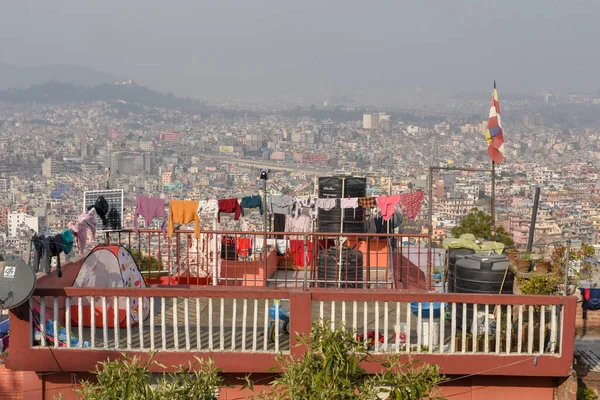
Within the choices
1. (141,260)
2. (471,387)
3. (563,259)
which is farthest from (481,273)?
(141,260)

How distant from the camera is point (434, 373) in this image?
11.7ft

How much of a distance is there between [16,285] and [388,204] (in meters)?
6.83

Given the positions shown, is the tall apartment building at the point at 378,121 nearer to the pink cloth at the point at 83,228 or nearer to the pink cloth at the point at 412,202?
the pink cloth at the point at 412,202

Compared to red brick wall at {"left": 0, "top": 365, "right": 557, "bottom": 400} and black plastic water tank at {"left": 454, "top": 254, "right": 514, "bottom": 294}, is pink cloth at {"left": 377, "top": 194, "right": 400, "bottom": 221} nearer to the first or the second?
black plastic water tank at {"left": 454, "top": 254, "right": 514, "bottom": 294}

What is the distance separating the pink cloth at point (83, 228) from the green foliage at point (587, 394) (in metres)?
5.21

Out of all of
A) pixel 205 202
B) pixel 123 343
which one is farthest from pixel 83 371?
pixel 205 202

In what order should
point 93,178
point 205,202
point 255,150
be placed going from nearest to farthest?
point 205,202, point 93,178, point 255,150

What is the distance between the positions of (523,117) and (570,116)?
11386 mm

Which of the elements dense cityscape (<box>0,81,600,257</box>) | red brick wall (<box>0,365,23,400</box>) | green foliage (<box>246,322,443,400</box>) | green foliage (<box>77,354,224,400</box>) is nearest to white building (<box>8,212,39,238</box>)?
dense cityscape (<box>0,81,600,257</box>)

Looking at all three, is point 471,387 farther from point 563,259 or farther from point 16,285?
point 16,285

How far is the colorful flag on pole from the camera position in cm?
1055

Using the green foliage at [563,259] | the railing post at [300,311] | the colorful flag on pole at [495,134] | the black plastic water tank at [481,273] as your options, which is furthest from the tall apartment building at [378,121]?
the railing post at [300,311]

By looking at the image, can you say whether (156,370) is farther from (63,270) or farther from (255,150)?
(255,150)

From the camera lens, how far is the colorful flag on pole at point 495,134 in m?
10.6
